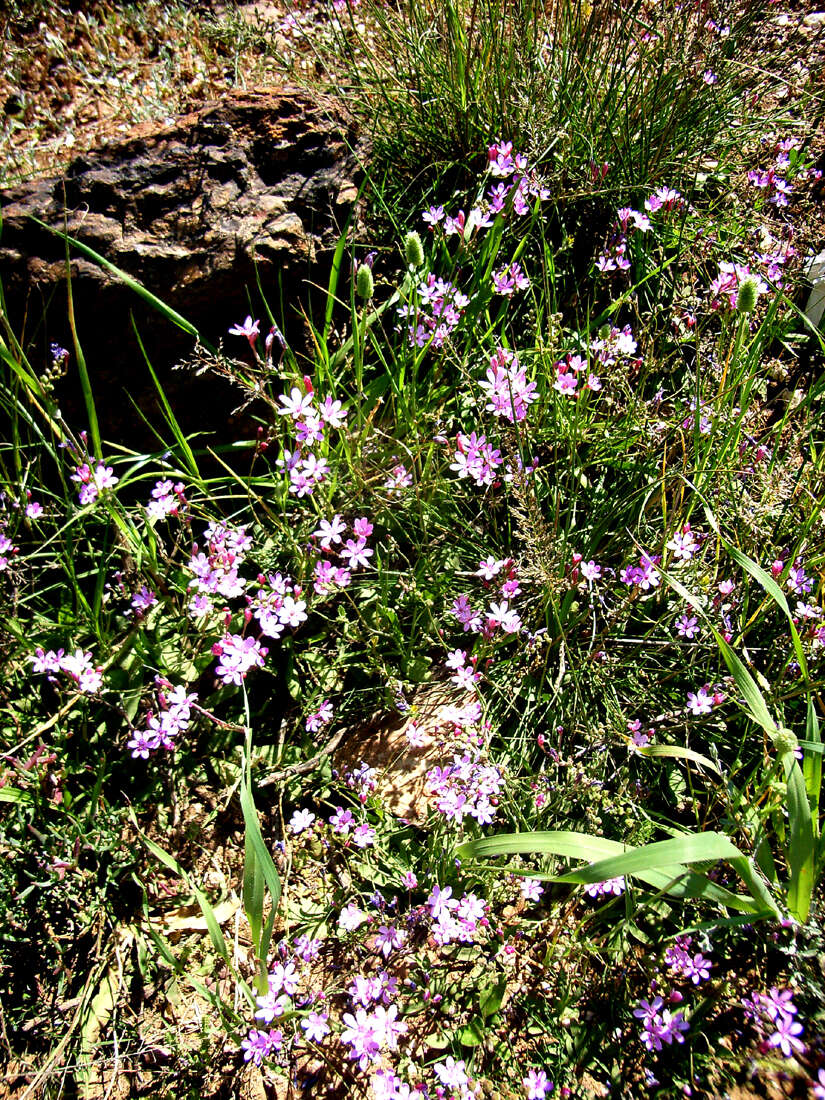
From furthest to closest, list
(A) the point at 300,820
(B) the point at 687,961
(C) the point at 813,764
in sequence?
(A) the point at 300,820
(B) the point at 687,961
(C) the point at 813,764

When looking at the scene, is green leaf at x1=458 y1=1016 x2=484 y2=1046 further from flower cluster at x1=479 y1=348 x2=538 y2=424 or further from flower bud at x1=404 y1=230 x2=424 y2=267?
flower bud at x1=404 y1=230 x2=424 y2=267

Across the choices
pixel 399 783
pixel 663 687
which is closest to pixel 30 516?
pixel 399 783

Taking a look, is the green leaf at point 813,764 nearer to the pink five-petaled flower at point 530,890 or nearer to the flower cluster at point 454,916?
the pink five-petaled flower at point 530,890

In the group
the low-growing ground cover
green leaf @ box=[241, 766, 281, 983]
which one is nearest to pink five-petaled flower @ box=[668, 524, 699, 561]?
the low-growing ground cover

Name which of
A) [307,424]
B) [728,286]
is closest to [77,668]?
[307,424]

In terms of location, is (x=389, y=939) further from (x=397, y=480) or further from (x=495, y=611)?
(x=397, y=480)

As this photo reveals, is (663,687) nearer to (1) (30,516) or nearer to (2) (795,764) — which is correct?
(2) (795,764)
